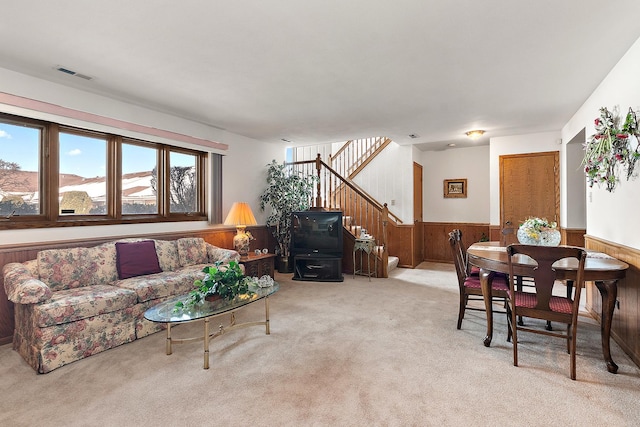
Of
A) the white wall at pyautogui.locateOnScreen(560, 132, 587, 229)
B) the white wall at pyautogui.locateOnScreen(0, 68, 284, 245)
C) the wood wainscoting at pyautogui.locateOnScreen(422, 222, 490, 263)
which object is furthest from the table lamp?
the white wall at pyautogui.locateOnScreen(560, 132, 587, 229)

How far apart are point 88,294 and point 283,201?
3.49 m

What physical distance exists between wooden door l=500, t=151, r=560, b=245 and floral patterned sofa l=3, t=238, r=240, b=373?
16.6ft

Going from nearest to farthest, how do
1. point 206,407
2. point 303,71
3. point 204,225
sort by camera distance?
1. point 206,407
2. point 303,71
3. point 204,225

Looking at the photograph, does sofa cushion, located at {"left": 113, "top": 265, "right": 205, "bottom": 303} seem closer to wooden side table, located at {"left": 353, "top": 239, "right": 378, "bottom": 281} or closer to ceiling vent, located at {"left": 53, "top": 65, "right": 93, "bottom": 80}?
ceiling vent, located at {"left": 53, "top": 65, "right": 93, "bottom": 80}

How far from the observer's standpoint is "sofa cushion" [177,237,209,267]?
409 cm

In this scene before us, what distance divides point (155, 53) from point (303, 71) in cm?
122

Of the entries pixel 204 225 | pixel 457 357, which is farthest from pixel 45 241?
pixel 457 357

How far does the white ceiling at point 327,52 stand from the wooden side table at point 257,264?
6.68 ft

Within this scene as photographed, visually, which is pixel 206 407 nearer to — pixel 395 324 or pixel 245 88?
pixel 395 324

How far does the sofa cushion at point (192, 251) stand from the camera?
4094 millimetres

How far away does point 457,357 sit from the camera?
256cm

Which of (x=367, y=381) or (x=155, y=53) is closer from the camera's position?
(x=367, y=381)

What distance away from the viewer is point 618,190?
292 cm

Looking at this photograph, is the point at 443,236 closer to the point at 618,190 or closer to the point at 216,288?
the point at 618,190
